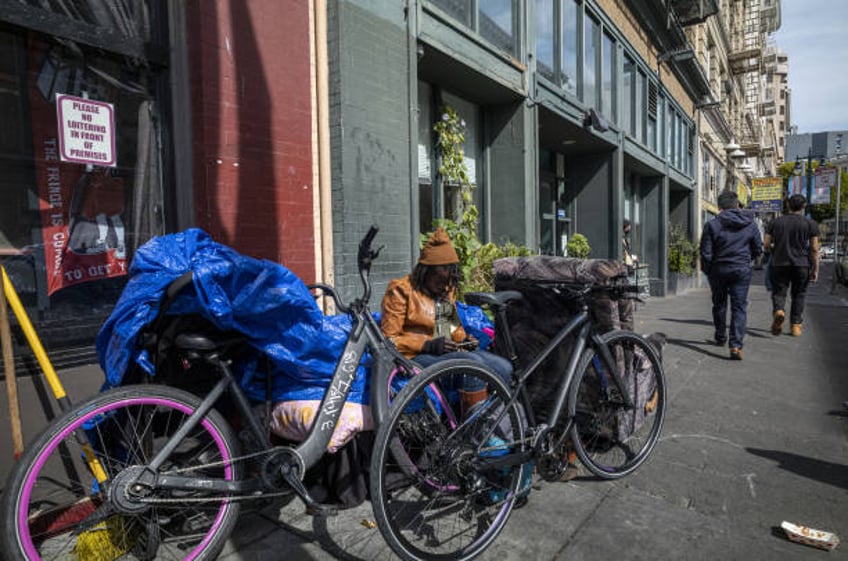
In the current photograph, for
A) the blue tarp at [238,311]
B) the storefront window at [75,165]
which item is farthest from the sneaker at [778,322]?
the storefront window at [75,165]

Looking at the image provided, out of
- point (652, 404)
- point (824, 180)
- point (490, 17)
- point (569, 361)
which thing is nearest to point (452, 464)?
point (569, 361)

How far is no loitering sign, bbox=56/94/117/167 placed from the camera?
318cm

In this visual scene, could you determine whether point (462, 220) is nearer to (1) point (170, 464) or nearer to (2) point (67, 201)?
(2) point (67, 201)

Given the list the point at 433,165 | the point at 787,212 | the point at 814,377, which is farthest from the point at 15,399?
the point at 787,212

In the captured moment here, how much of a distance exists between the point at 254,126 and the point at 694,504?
163 inches

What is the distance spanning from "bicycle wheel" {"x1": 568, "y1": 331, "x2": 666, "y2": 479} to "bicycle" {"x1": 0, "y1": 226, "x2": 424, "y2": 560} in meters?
1.55

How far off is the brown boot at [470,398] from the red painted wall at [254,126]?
93.1 inches

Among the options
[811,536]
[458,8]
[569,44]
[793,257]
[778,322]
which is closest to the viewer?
[811,536]

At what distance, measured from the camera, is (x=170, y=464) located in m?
2.22

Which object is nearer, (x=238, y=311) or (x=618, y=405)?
(x=238, y=311)

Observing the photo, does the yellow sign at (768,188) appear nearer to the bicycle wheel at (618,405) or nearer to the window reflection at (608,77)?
the window reflection at (608,77)

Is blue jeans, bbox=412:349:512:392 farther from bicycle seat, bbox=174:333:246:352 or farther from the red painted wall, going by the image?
the red painted wall

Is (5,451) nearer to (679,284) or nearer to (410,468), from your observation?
(410,468)

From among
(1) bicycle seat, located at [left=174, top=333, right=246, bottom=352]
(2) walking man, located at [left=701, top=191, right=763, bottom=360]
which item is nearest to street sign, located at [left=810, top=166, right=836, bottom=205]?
(2) walking man, located at [left=701, top=191, right=763, bottom=360]
